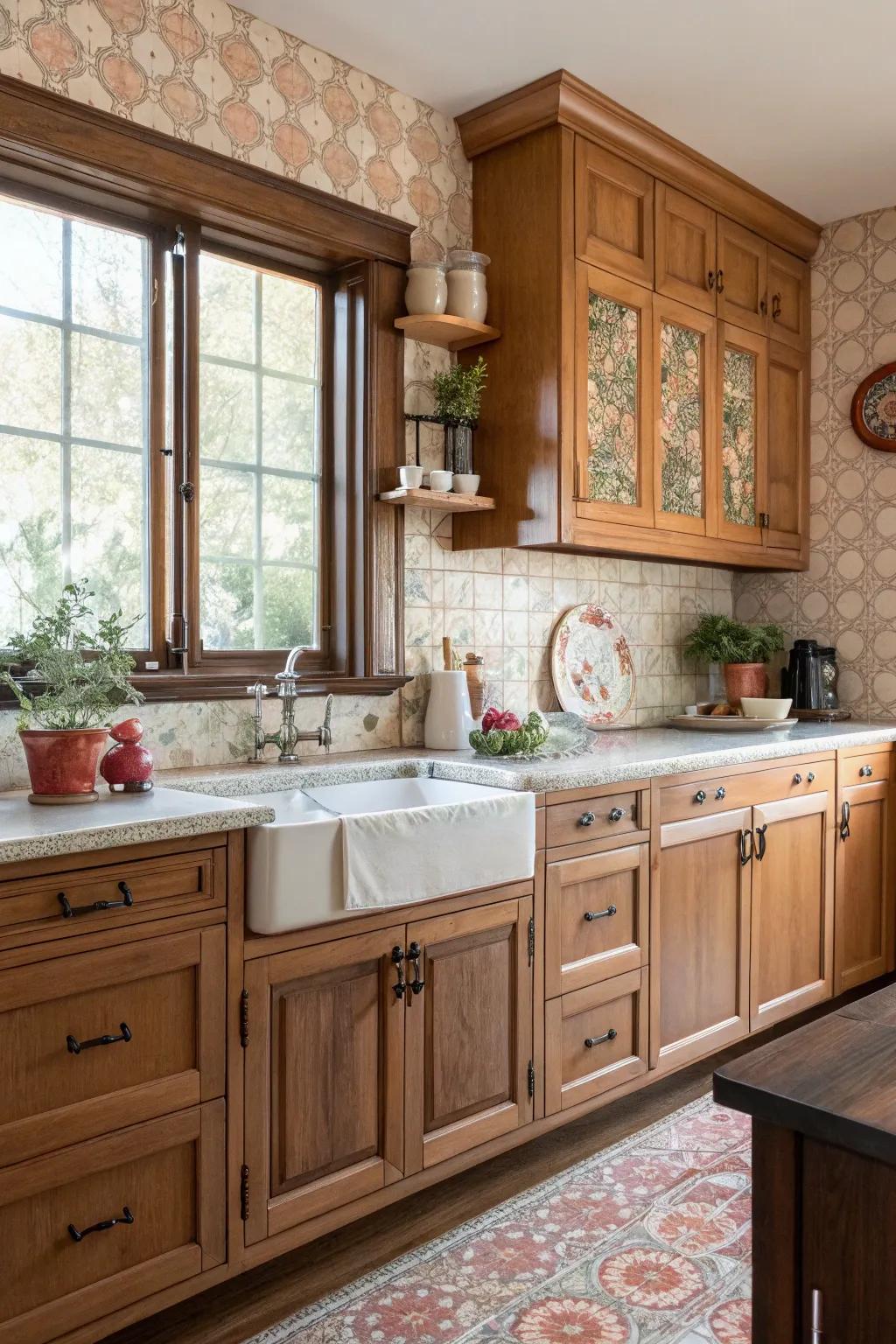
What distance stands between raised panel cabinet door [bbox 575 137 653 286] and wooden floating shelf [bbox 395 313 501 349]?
345 mm

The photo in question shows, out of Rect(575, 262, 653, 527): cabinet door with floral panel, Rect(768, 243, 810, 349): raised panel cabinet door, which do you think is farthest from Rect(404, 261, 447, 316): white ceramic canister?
Rect(768, 243, 810, 349): raised panel cabinet door

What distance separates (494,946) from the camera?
2.31 metres

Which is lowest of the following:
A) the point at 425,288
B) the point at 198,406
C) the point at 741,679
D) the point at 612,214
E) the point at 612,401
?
the point at 741,679

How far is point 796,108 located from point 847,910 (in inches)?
95.1

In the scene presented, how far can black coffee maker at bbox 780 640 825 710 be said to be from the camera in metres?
3.86

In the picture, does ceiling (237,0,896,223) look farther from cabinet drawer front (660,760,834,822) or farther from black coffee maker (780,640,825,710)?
cabinet drawer front (660,760,834,822)

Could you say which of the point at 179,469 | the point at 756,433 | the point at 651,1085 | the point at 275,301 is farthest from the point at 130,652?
the point at 756,433

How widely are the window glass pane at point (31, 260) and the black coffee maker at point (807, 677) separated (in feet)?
8.98

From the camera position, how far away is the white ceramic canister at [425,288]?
9.38ft

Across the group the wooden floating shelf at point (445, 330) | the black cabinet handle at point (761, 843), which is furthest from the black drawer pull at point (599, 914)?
the wooden floating shelf at point (445, 330)

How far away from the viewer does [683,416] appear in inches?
133

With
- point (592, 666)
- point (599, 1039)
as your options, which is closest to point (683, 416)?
point (592, 666)

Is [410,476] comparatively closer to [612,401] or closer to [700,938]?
[612,401]

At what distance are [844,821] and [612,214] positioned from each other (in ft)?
6.44
